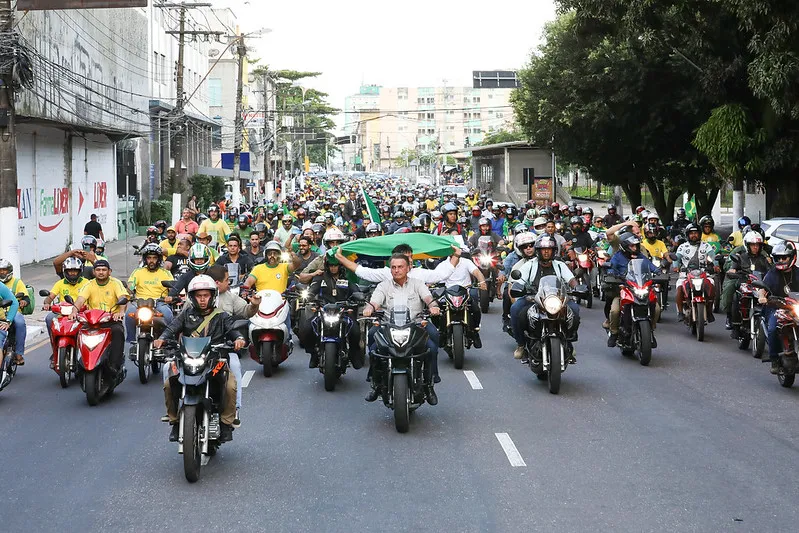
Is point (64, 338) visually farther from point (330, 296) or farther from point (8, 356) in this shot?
point (330, 296)

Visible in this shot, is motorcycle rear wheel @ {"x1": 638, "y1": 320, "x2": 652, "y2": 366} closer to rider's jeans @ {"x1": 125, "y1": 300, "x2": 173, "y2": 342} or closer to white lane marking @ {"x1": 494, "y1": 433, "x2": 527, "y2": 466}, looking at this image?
white lane marking @ {"x1": 494, "y1": 433, "x2": 527, "y2": 466}

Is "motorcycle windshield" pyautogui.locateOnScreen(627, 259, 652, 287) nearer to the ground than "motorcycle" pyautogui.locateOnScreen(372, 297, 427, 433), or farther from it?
farther from it

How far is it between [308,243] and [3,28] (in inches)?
316

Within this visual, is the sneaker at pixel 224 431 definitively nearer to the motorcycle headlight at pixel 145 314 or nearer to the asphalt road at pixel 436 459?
the asphalt road at pixel 436 459

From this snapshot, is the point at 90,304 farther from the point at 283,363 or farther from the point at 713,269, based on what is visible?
the point at 713,269

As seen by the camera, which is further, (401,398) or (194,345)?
(401,398)

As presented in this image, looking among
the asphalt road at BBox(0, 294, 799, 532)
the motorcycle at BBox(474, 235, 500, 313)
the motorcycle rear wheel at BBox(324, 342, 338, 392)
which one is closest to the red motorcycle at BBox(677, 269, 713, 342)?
the asphalt road at BBox(0, 294, 799, 532)

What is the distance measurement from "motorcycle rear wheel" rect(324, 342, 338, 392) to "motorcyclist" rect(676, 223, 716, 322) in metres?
6.58

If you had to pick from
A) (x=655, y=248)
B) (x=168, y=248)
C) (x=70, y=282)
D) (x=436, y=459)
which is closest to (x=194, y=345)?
(x=436, y=459)

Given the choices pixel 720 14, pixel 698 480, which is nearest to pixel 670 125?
pixel 720 14

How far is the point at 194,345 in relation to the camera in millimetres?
8727

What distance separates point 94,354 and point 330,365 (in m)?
2.64

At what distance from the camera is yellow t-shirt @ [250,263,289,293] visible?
51.7ft

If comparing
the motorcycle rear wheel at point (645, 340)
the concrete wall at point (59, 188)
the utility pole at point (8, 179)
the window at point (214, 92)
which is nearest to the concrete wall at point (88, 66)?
the concrete wall at point (59, 188)
